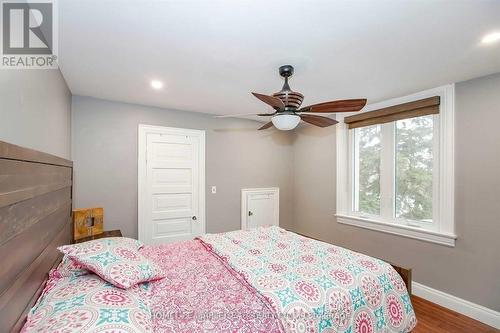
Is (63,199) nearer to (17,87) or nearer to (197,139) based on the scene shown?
(17,87)

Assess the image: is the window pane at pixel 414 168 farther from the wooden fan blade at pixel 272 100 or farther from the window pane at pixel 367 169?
the wooden fan blade at pixel 272 100

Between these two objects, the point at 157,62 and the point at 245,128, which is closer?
the point at 157,62

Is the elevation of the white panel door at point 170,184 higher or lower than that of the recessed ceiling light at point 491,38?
lower

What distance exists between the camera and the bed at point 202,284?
3.02 ft

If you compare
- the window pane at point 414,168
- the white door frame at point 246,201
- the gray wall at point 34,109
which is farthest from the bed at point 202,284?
the white door frame at point 246,201

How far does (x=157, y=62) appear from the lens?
6.82ft

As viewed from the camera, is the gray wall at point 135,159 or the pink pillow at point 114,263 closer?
the pink pillow at point 114,263

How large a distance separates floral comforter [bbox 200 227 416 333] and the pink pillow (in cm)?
61

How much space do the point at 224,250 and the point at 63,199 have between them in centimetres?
133

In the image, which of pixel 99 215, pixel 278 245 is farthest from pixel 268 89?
pixel 99 215

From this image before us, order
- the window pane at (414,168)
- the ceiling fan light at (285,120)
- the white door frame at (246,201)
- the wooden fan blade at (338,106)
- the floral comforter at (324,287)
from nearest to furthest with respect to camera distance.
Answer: the floral comforter at (324,287) < the wooden fan blade at (338,106) < the ceiling fan light at (285,120) < the window pane at (414,168) < the white door frame at (246,201)

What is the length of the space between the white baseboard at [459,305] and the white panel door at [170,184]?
290 cm

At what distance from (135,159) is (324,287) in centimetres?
280

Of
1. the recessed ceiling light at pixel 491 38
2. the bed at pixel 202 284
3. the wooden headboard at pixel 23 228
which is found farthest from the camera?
the recessed ceiling light at pixel 491 38
